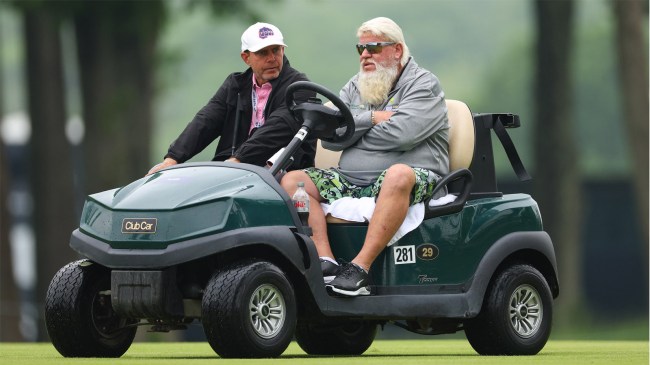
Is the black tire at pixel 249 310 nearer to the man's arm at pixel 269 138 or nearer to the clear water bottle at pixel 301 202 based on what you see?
the clear water bottle at pixel 301 202

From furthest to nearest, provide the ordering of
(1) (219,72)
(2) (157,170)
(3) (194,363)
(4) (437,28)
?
(4) (437,28) → (1) (219,72) → (2) (157,170) → (3) (194,363)

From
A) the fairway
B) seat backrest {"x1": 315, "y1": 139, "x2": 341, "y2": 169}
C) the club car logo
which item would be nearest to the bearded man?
seat backrest {"x1": 315, "y1": 139, "x2": 341, "y2": 169}

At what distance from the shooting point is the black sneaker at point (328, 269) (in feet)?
34.1

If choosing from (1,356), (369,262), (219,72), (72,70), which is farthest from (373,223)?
(219,72)

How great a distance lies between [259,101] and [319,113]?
538mm

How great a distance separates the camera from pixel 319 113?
10594mm

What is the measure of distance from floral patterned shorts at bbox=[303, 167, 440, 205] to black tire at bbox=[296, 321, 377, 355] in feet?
4.01

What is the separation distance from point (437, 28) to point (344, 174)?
31481mm

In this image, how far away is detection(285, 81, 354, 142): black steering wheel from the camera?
1055cm

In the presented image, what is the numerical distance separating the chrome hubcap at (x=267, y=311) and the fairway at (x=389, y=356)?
0.18m

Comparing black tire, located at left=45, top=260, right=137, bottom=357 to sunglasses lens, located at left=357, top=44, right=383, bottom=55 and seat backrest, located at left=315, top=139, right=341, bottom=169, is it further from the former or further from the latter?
sunglasses lens, located at left=357, top=44, right=383, bottom=55

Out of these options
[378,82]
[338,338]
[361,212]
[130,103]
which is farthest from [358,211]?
[130,103]

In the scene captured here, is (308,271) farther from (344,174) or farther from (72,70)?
(72,70)

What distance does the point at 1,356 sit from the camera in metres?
11.4
